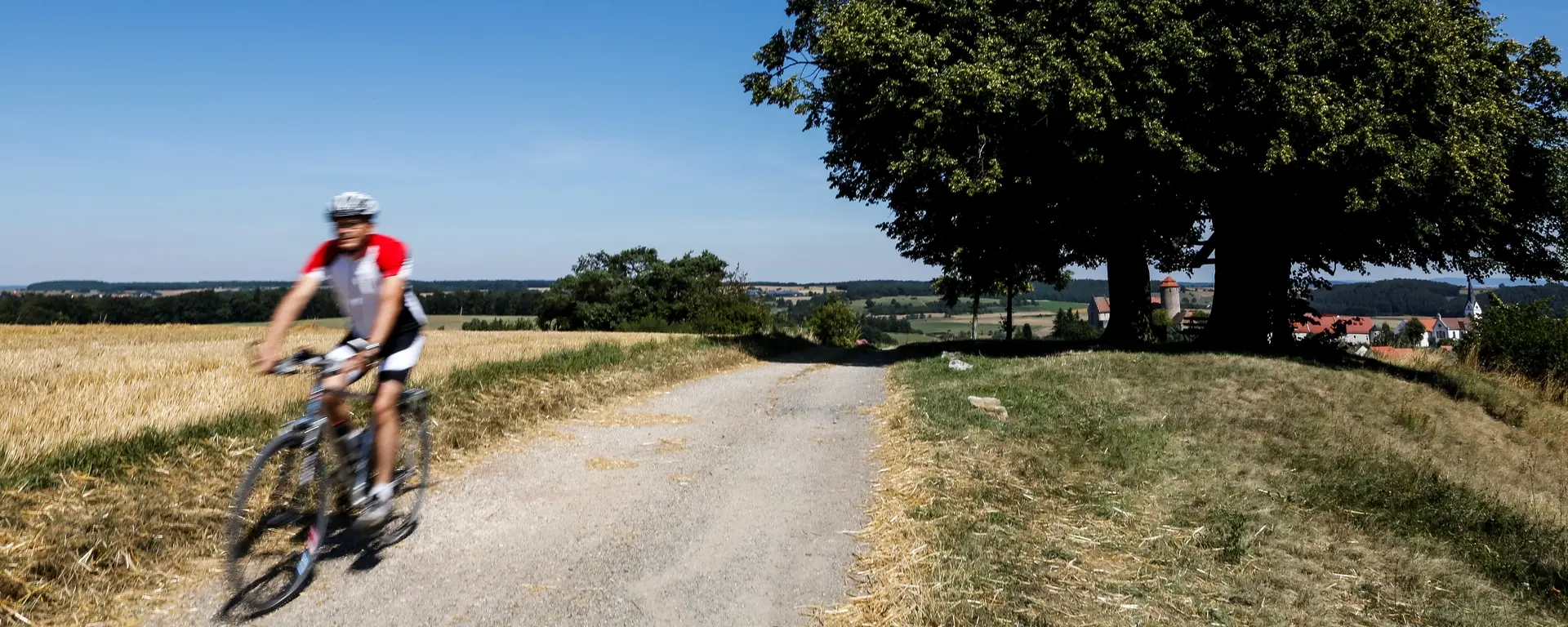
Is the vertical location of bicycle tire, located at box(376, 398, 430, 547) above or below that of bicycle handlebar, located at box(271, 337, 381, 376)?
below

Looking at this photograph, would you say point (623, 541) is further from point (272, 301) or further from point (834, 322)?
point (834, 322)

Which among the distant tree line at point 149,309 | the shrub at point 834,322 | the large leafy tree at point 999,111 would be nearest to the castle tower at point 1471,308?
the large leafy tree at point 999,111

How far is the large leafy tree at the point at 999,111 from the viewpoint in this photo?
1523cm

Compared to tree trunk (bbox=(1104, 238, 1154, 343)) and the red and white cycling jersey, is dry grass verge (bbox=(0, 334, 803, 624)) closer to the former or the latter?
the red and white cycling jersey

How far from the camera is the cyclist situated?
15.1ft

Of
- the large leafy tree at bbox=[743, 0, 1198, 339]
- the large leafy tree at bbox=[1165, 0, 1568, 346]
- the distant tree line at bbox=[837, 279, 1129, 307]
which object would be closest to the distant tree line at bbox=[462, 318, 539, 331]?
the large leafy tree at bbox=[743, 0, 1198, 339]

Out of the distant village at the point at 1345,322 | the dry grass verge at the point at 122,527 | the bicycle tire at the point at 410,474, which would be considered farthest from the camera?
the distant village at the point at 1345,322

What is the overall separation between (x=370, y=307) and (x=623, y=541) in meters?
2.08

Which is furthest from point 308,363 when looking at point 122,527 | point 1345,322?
point 1345,322

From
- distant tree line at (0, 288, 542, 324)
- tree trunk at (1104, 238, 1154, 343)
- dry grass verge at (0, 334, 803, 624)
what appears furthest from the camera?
distant tree line at (0, 288, 542, 324)

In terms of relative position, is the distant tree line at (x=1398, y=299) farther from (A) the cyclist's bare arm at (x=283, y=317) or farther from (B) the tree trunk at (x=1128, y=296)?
(A) the cyclist's bare arm at (x=283, y=317)

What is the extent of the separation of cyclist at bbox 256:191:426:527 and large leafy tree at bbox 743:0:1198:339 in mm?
11870

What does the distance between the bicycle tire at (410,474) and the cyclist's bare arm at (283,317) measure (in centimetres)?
106

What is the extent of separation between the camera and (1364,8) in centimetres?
1559
